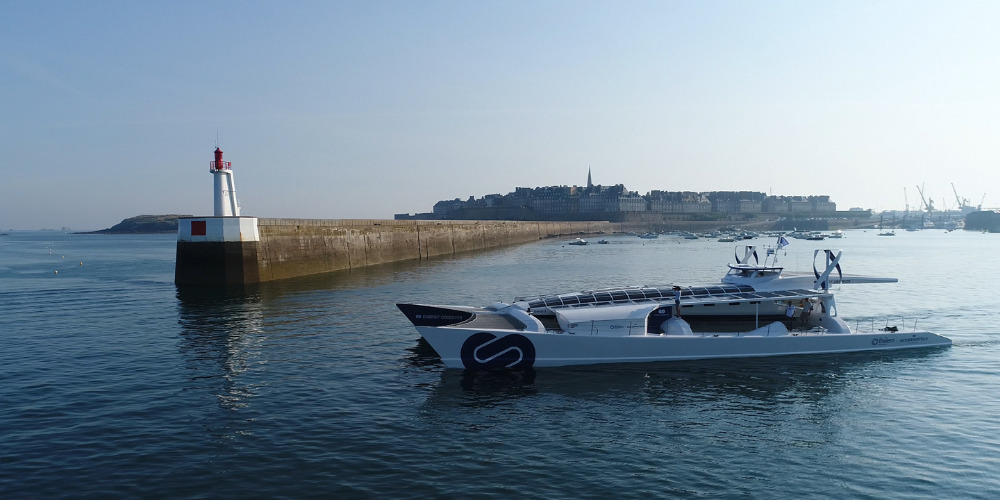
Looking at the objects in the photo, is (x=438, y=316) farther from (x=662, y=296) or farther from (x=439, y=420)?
(x=662, y=296)

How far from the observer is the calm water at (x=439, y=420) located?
14469mm

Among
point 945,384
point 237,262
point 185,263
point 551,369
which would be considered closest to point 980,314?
point 945,384

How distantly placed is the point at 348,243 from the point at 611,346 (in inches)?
1974

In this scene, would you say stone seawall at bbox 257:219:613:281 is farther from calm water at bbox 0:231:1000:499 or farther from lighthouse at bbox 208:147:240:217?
calm water at bbox 0:231:1000:499

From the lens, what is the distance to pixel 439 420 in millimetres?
18609

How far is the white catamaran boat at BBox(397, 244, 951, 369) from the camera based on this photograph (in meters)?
23.7

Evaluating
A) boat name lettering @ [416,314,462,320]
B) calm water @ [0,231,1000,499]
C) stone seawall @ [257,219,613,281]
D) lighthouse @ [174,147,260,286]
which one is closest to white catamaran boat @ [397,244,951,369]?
boat name lettering @ [416,314,462,320]

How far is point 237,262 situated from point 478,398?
1377 inches

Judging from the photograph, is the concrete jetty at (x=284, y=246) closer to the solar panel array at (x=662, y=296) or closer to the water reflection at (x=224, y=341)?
the water reflection at (x=224, y=341)

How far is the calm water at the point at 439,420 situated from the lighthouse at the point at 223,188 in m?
17.1

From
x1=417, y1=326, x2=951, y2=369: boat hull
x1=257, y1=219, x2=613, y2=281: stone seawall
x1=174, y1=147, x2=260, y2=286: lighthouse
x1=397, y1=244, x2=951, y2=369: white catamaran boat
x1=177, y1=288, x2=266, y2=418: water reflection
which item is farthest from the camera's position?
x1=257, y1=219, x2=613, y2=281: stone seawall

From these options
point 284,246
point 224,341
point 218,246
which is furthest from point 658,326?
point 284,246

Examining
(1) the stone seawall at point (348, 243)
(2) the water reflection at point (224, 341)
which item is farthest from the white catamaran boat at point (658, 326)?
(1) the stone seawall at point (348, 243)

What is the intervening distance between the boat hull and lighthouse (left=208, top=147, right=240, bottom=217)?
3375 cm
